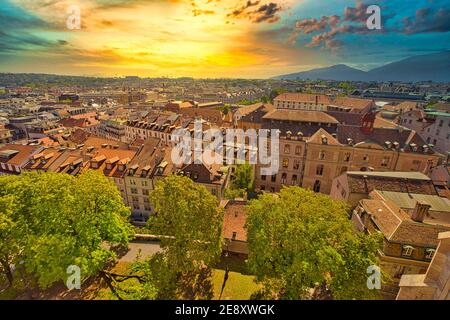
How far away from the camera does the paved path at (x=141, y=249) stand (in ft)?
123

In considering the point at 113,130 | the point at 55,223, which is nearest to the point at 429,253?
the point at 55,223

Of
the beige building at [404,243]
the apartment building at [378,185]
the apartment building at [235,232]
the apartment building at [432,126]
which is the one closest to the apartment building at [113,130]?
the apartment building at [235,232]

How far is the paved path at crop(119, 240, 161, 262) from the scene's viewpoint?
37.4 metres

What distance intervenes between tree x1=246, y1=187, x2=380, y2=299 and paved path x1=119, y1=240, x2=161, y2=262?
19171 millimetres

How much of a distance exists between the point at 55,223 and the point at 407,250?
131 feet

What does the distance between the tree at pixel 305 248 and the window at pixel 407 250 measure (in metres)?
5.64

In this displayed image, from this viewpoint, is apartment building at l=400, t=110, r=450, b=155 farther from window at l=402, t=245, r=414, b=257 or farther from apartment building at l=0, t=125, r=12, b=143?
apartment building at l=0, t=125, r=12, b=143

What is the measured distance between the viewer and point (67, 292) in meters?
31.3

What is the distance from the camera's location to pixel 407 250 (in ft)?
87.9

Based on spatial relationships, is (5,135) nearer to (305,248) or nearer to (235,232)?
(235,232)

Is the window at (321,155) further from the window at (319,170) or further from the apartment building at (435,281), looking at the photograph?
the apartment building at (435,281)

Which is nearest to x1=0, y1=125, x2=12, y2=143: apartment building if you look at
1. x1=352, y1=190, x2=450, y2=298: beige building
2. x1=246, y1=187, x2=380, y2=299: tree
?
x1=246, y1=187, x2=380, y2=299: tree
